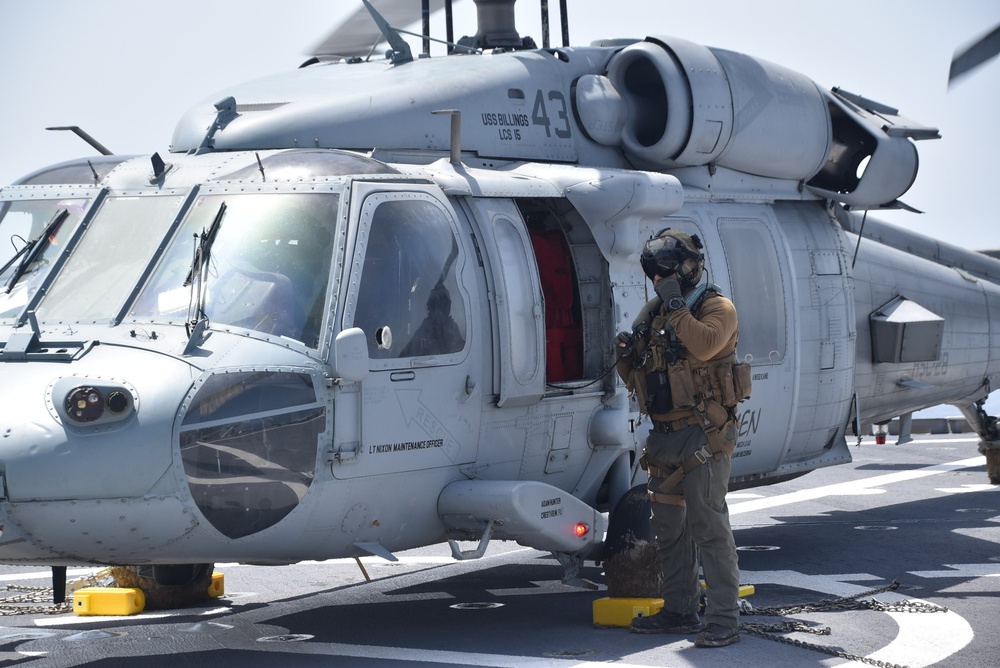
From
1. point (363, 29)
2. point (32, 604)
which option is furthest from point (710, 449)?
point (363, 29)

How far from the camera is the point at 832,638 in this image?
7.45 m

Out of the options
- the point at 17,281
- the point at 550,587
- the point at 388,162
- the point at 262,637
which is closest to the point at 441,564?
the point at 550,587

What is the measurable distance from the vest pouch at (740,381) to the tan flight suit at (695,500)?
0.10 meters

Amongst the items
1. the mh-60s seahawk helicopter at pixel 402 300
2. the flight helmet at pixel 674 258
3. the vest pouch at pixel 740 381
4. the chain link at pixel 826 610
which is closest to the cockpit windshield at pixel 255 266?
the mh-60s seahawk helicopter at pixel 402 300

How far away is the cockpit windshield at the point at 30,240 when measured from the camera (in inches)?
289

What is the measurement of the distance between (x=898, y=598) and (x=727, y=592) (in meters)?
1.89

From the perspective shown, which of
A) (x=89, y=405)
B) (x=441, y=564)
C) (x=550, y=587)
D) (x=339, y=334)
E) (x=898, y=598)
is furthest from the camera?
(x=441, y=564)

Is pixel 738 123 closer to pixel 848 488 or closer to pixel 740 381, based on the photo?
pixel 740 381

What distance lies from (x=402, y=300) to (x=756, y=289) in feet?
11.1

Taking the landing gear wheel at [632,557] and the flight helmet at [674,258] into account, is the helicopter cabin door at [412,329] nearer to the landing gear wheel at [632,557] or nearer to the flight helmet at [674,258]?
the flight helmet at [674,258]

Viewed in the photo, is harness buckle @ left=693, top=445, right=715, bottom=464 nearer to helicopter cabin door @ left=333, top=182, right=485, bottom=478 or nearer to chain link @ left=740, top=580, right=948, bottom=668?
chain link @ left=740, top=580, right=948, bottom=668

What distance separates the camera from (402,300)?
727 centimetres

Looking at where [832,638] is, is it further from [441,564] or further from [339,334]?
[441,564]

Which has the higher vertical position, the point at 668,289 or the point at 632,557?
the point at 668,289
